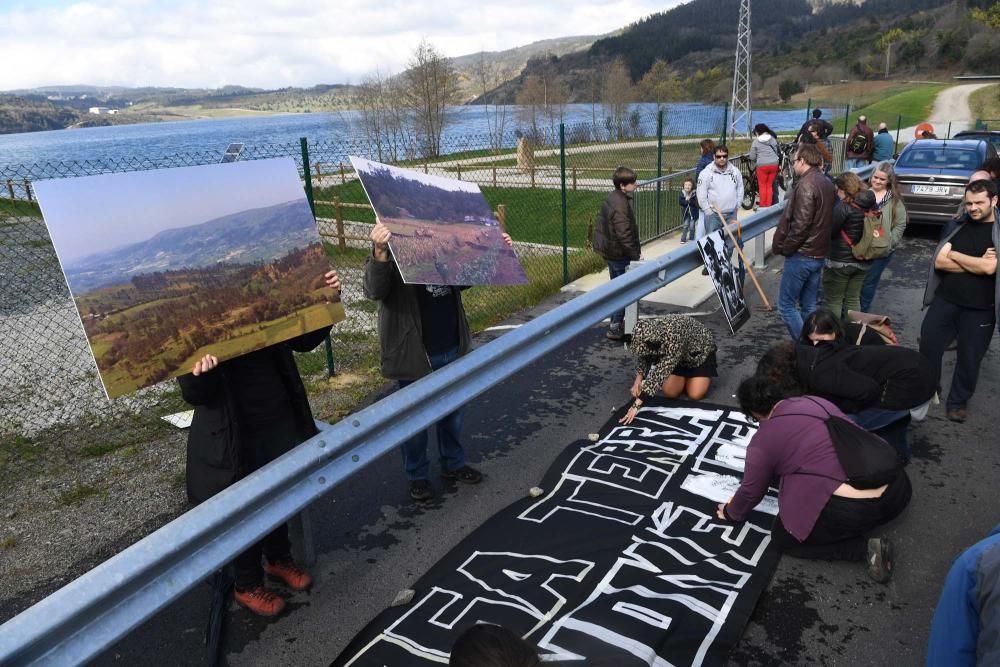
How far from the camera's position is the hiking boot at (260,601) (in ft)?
10.9

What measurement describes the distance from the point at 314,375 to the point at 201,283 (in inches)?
162

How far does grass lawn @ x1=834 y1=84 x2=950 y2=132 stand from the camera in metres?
43.8

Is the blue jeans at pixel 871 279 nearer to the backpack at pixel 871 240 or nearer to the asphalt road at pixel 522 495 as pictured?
the backpack at pixel 871 240

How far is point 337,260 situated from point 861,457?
11.2 m

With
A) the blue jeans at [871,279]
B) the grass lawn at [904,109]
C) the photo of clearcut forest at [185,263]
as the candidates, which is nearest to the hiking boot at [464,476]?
the photo of clearcut forest at [185,263]

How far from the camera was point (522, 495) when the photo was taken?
4.29 metres

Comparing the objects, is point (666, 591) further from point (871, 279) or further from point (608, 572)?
point (871, 279)

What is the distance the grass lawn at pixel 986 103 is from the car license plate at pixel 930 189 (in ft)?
135

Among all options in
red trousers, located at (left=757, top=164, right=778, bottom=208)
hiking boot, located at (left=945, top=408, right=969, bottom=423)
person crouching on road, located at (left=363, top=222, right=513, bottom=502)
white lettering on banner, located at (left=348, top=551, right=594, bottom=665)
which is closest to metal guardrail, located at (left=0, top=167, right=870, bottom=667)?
person crouching on road, located at (left=363, top=222, right=513, bottom=502)

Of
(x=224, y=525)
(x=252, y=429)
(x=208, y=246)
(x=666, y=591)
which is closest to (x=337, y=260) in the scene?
(x=252, y=429)

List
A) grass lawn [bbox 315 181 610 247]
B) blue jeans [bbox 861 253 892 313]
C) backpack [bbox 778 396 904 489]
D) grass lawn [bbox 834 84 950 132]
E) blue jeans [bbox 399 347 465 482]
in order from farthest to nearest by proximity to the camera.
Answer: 1. grass lawn [bbox 834 84 950 132]
2. grass lawn [bbox 315 181 610 247]
3. blue jeans [bbox 861 253 892 313]
4. blue jeans [bbox 399 347 465 482]
5. backpack [bbox 778 396 904 489]

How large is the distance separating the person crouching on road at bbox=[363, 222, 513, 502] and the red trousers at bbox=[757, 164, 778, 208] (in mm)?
11627

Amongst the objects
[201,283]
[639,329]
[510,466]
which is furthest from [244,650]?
[639,329]

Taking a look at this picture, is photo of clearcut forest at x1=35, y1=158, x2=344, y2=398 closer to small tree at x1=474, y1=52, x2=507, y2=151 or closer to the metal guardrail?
the metal guardrail
